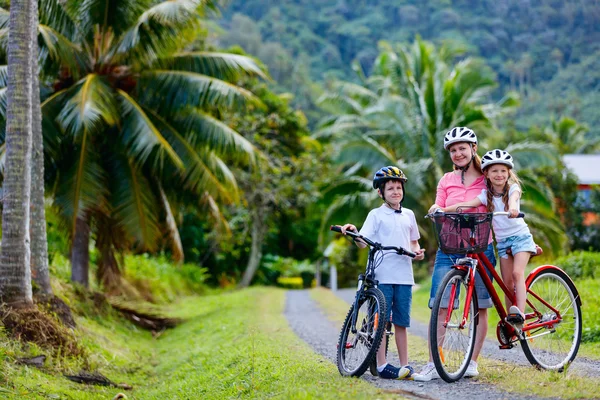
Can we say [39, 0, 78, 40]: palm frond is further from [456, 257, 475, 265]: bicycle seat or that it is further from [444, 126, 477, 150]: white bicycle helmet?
[456, 257, 475, 265]: bicycle seat

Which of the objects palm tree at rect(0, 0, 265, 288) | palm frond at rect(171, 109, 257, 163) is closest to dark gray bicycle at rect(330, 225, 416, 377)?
palm tree at rect(0, 0, 265, 288)

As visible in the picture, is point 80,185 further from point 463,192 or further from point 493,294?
point 493,294

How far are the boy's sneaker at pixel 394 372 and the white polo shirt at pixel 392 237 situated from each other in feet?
2.32

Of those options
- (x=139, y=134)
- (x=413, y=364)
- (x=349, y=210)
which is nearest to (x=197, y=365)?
(x=413, y=364)

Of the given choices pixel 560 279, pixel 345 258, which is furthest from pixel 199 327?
pixel 345 258

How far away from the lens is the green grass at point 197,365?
6109 millimetres

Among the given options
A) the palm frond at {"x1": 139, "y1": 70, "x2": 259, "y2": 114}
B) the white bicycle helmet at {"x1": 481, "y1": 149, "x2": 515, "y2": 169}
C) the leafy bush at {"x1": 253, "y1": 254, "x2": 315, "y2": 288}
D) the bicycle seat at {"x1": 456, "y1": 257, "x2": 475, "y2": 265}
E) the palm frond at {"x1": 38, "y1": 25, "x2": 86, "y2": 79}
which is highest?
the palm frond at {"x1": 38, "y1": 25, "x2": 86, "y2": 79}

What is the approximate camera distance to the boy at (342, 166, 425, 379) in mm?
5848

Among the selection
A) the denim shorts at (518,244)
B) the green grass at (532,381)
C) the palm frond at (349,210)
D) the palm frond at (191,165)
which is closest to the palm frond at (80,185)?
the palm frond at (191,165)

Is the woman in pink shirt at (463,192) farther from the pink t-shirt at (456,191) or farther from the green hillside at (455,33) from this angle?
the green hillside at (455,33)

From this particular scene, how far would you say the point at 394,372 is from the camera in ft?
19.1

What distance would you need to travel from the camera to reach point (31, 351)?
8.41 meters

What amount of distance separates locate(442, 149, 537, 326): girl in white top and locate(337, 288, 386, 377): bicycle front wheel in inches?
39.1

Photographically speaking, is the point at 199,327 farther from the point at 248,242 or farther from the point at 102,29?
the point at 248,242
